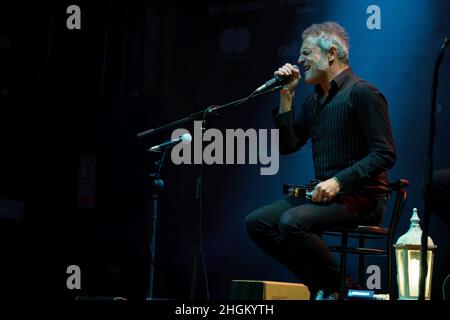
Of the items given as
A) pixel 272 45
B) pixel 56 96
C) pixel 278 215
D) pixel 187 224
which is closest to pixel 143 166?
pixel 187 224

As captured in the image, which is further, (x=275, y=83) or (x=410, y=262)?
(x=410, y=262)

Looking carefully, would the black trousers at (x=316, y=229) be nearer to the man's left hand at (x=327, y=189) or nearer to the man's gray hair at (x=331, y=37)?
the man's left hand at (x=327, y=189)

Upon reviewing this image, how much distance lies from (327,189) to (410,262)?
121 cm

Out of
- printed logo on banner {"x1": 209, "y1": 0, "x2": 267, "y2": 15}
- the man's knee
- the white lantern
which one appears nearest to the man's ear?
the man's knee

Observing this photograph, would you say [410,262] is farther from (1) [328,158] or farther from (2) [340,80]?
(2) [340,80]

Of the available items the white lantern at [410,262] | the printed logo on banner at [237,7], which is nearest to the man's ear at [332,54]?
the white lantern at [410,262]

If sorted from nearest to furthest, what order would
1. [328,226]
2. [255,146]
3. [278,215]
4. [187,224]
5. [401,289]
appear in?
[328,226]
[278,215]
[401,289]
[255,146]
[187,224]

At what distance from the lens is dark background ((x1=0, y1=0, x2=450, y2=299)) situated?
461 cm

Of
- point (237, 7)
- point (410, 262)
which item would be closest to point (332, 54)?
point (410, 262)

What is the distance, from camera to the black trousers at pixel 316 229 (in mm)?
2758

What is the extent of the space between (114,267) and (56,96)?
139 centimetres

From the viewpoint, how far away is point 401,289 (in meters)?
3.68

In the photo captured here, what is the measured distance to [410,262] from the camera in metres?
3.66
